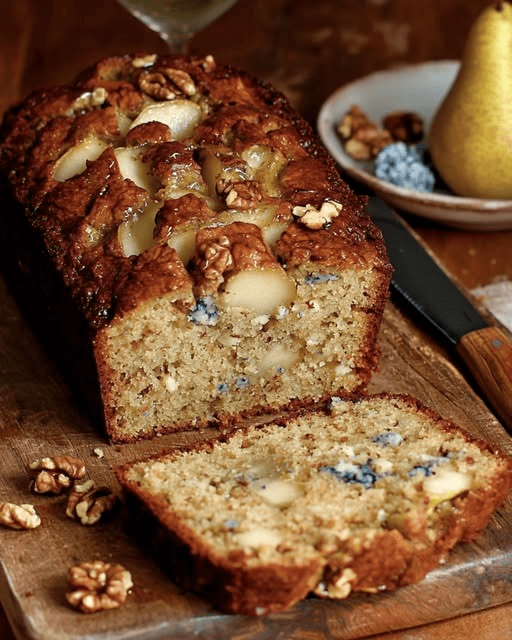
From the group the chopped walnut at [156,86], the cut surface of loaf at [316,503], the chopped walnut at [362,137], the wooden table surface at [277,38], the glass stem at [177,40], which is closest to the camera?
the cut surface of loaf at [316,503]

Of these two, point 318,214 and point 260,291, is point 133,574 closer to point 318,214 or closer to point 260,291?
point 260,291

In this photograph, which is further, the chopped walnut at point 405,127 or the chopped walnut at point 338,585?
the chopped walnut at point 405,127

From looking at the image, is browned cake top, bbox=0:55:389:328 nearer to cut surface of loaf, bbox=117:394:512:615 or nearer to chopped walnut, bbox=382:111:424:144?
cut surface of loaf, bbox=117:394:512:615

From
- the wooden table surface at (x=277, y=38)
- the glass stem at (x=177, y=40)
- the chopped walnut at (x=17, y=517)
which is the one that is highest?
the glass stem at (x=177, y=40)

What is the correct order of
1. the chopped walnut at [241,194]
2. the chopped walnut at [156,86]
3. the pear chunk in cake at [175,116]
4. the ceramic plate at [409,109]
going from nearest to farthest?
the chopped walnut at [241,194] < the pear chunk in cake at [175,116] < the chopped walnut at [156,86] < the ceramic plate at [409,109]

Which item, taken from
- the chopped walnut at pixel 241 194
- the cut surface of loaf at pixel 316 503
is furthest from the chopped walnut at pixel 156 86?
the cut surface of loaf at pixel 316 503

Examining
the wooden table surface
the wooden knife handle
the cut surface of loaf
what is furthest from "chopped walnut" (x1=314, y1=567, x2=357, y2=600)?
the wooden table surface

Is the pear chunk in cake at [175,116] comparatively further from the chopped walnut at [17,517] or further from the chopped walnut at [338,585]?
the chopped walnut at [338,585]

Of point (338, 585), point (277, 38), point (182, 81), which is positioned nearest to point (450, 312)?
point (182, 81)
